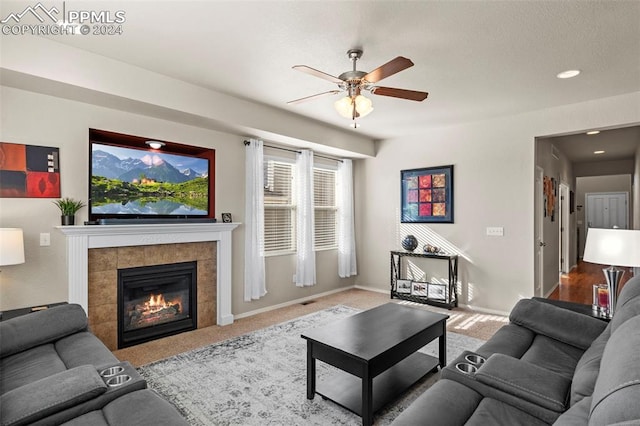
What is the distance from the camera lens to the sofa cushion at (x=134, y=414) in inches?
55.6

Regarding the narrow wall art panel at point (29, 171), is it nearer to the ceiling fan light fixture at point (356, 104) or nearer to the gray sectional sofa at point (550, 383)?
the ceiling fan light fixture at point (356, 104)

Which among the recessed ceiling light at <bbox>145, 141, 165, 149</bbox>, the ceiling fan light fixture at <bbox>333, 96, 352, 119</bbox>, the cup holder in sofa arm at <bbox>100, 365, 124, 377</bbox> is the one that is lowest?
the cup holder in sofa arm at <bbox>100, 365, 124, 377</bbox>

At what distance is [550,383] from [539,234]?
12.3ft

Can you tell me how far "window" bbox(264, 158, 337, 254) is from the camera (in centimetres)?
495

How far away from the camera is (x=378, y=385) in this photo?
2.56 m

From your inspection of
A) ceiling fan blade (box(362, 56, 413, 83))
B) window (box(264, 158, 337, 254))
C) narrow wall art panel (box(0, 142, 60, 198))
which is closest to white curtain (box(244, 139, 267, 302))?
window (box(264, 158, 337, 254))

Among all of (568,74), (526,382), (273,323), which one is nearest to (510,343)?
(526,382)

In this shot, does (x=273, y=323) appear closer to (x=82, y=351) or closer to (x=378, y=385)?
(x=378, y=385)

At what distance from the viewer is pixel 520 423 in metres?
1.41

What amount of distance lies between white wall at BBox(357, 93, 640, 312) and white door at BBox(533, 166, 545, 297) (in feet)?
0.47

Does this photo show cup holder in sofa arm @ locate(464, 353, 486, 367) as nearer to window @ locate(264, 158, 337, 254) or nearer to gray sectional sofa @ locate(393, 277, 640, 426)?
gray sectional sofa @ locate(393, 277, 640, 426)

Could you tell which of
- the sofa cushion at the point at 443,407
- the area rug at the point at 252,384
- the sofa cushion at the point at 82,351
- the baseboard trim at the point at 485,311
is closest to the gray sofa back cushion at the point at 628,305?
the sofa cushion at the point at 443,407

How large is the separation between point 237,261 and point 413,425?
3.42 m

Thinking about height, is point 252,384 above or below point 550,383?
below
